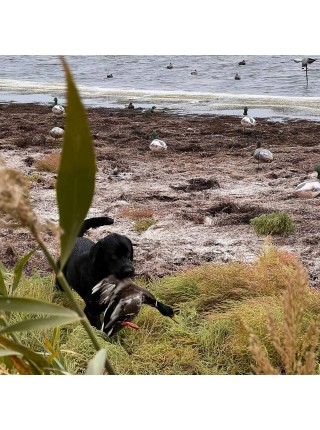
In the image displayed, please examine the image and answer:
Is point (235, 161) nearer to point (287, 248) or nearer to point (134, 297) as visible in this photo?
point (287, 248)

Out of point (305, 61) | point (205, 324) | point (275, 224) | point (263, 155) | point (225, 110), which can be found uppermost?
point (305, 61)

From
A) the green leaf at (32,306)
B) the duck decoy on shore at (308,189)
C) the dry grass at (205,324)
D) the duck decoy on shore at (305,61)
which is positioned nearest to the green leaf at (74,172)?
the green leaf at (32,306)

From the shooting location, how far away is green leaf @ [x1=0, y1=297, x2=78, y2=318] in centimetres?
28

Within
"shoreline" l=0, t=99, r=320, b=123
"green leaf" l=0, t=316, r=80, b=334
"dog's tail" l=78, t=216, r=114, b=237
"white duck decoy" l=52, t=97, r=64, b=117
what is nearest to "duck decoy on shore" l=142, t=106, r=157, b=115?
"shoreline" l=0, t=99, r=320, b=123

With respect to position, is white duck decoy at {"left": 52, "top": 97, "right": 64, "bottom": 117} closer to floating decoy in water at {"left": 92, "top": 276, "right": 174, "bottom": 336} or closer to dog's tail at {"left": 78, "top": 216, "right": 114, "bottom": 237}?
dog's tail at {"left": 78, "top": 216, "right": 114, "bottom": 237}

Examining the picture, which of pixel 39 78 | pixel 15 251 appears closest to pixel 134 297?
pixel 15 251

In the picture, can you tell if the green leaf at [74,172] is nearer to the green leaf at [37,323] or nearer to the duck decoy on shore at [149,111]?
the green leaf at [37,323]

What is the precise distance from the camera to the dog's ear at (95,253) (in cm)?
126

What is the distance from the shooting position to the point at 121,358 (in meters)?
1.38

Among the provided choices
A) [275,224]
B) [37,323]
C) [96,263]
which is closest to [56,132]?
[96,263]

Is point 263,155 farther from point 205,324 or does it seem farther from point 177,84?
point 205,324

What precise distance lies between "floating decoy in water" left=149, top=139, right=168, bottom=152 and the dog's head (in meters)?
0.44

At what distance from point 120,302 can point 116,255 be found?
0.44 ft

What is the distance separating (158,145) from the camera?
162cm
